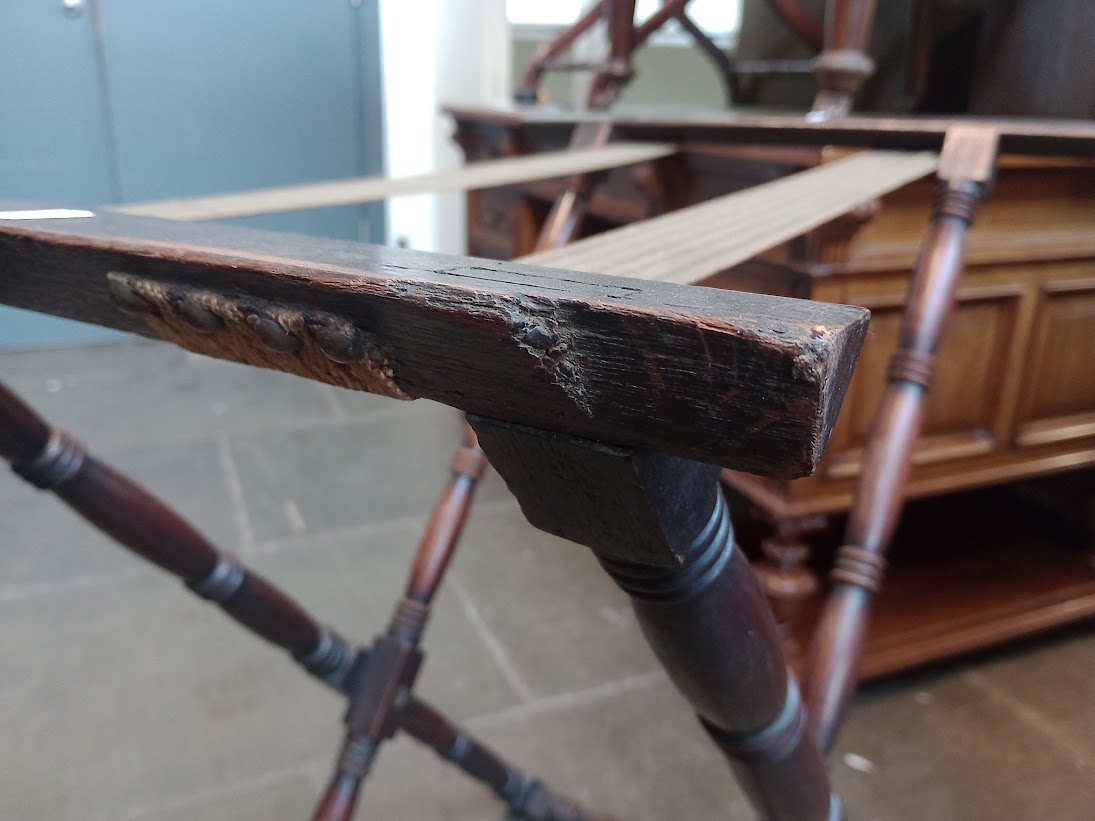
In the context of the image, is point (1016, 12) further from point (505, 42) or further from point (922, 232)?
point (505, 42)

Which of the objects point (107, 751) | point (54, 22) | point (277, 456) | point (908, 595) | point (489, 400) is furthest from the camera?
point (54, 22)

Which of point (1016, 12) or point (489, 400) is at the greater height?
point (1016, 12)

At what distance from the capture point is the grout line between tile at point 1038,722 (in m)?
1.36

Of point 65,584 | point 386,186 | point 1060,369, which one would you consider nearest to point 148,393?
point 65,584

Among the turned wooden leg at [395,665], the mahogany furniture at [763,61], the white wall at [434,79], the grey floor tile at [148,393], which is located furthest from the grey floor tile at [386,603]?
the white wall at [434,79]

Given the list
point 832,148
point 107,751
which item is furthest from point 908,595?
point 107,751

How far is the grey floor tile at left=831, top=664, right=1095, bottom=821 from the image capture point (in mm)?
1259

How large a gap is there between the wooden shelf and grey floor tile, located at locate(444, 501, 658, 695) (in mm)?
305

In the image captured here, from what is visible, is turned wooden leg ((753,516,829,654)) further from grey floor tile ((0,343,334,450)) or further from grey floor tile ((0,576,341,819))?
grey floor tile ((0,343,334,450))

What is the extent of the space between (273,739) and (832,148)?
118 centimetres

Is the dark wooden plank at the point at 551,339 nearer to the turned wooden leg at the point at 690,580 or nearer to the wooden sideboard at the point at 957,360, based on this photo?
the turned wooden leg at the point at 690,580

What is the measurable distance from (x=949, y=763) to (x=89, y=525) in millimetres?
1836

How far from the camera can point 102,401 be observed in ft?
8.84

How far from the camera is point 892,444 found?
88 centimetres
